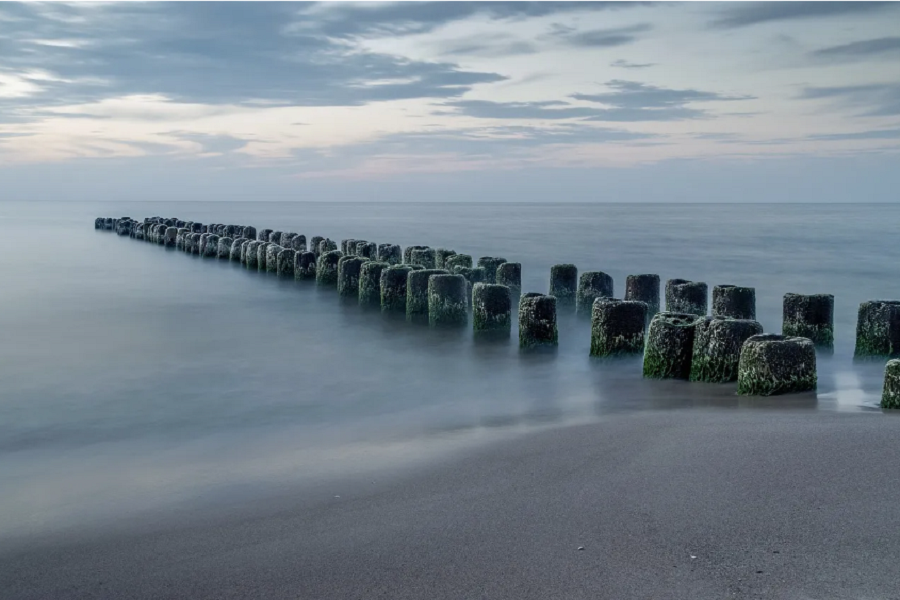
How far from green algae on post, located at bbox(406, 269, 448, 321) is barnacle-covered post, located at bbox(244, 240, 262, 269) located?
32.4 ft

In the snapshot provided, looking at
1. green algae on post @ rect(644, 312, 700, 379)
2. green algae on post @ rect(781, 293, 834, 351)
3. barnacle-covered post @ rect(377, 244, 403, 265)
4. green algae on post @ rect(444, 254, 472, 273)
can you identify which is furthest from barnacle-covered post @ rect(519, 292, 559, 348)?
barnacle-covered post @ rect(377, 244, 403, 265)

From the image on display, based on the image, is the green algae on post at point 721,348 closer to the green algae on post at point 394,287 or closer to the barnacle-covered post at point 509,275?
the green algae on post at point 394,287

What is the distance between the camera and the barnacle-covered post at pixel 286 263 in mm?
18297

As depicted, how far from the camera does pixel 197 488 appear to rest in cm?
478

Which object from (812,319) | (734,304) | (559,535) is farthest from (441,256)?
(559,535)

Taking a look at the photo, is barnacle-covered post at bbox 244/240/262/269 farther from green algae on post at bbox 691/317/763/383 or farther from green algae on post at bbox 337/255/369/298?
green algae on post at bbox 691/317/763/383

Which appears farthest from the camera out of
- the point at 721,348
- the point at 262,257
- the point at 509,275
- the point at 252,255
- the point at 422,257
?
the point at 252,255

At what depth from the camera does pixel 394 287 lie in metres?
12.1

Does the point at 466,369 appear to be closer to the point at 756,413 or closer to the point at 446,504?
the point at 756,413

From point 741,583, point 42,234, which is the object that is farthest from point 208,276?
point 42,234

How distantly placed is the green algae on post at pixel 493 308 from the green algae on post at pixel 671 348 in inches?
118

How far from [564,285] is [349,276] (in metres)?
3.75

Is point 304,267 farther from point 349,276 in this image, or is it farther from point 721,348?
point 721,348

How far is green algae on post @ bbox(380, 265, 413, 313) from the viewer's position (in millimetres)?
12125
